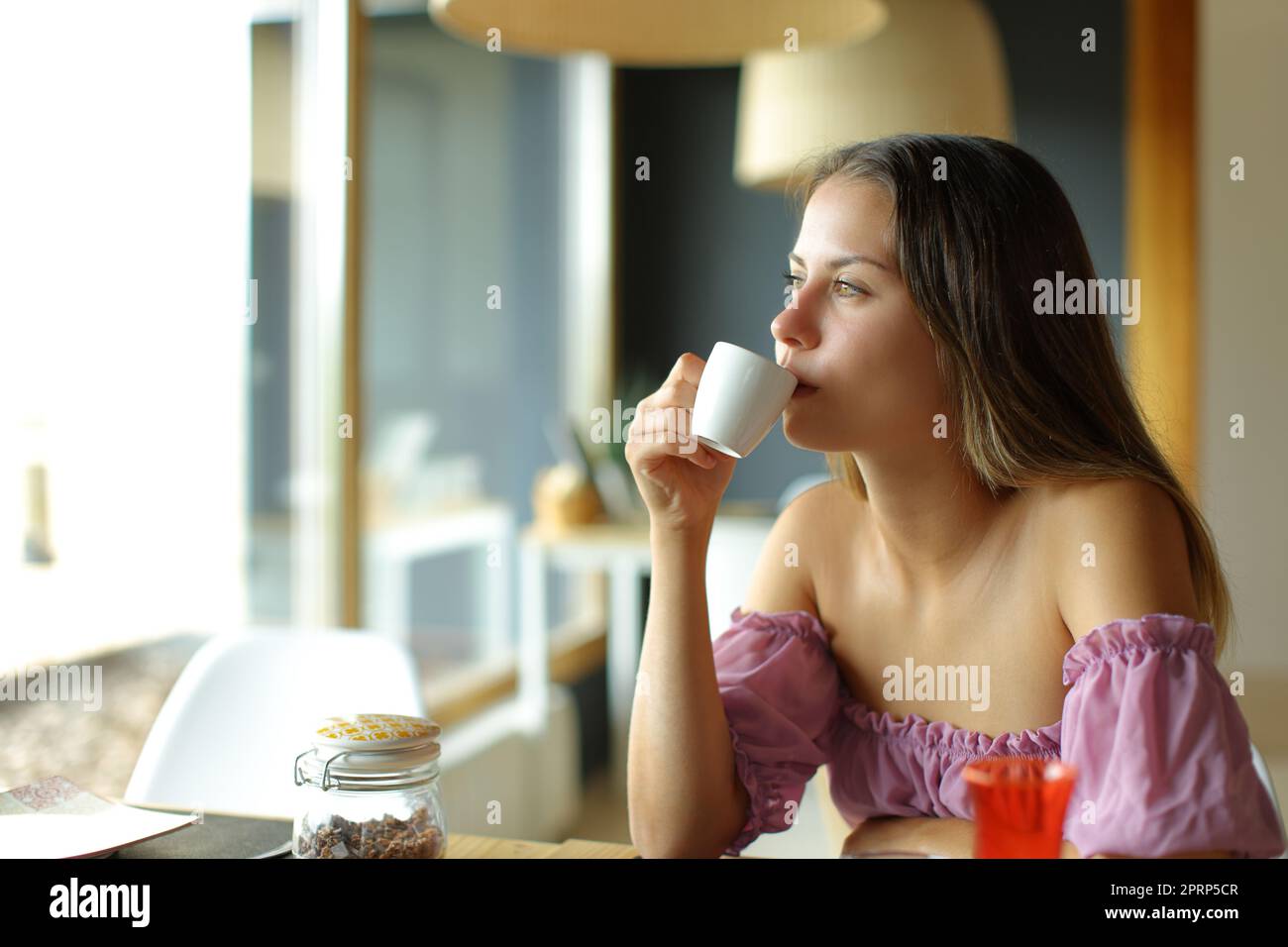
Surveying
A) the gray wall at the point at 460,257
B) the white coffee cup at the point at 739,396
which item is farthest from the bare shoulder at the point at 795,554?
the gray wall at the point at 460,257

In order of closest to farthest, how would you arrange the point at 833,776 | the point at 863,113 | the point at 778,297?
1. the point at 833,776
2. the point at 863,113
3. the point at 778,297

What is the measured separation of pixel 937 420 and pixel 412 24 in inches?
84.2

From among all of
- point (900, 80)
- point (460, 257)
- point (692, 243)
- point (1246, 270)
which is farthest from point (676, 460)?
point (692, 243)

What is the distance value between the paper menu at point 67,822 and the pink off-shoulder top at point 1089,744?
1.52ft

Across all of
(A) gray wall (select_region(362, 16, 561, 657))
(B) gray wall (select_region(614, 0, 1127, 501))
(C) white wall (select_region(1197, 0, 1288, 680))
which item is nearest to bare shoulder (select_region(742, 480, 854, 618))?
(A) gray wall (select_region(362, 16, 561, 657))

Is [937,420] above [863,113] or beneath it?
beneath

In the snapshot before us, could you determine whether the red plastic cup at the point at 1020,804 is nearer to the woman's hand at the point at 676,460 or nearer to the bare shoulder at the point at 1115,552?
the bare shoulder at the point at 1115,552

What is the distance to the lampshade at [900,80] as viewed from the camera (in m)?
2.49

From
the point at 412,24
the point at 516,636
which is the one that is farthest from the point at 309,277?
the point at 516,636

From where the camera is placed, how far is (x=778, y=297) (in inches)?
149

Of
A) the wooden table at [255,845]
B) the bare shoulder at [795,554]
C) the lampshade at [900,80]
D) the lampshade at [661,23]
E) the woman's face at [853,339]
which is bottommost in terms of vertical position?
the wooden table at [255,845]

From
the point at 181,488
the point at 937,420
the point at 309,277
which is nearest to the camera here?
the point at 937,420

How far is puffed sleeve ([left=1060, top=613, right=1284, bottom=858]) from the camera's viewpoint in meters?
0.74
